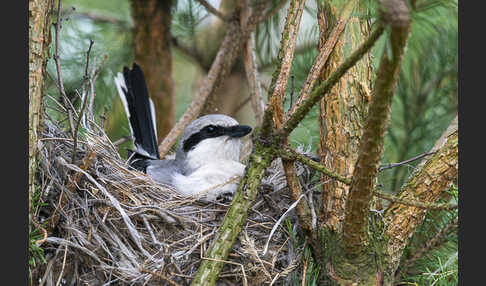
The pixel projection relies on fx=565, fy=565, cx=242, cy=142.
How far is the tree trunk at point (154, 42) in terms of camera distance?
13.1ft

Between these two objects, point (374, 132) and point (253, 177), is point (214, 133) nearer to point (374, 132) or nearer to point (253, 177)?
point (253, 177)

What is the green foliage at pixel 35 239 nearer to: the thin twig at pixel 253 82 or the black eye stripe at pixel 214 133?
the black eye stripe at pixel 214 133

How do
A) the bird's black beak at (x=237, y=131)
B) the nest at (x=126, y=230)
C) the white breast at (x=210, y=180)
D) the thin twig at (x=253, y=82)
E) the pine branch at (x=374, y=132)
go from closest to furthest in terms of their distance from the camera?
the pine branch at (x=374, y=132) < the nest at (x=126, y=230) < the white breast at (x=210, y=180) < the bird's black beak at (x=237, y=131) < the thin twig at (x=253, y=82)

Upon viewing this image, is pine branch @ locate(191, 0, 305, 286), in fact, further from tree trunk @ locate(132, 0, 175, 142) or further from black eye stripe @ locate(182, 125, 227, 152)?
tree trunk @ locate(132, 0, 175, 142)

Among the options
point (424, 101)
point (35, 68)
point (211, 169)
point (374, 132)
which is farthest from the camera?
point (424, 101)

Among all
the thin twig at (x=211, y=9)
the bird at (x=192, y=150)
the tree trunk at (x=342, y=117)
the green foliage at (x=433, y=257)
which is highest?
the thin twig at (x=211, y=9)

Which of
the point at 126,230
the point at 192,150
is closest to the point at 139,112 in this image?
the point at 192,150

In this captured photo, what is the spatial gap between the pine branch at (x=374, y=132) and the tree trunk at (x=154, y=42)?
2370 mm

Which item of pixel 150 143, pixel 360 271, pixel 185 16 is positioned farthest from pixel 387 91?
pixel 185 16

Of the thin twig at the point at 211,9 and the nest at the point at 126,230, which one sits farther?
the thin twig at the point at 211,9

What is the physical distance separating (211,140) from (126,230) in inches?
38.5

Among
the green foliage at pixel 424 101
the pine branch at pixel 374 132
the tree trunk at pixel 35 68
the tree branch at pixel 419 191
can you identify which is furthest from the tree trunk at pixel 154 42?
the pine branch at pixel 374 132

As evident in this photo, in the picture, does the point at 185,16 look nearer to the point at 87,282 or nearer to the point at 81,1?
the point at 81,1

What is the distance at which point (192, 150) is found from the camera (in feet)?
11.0
